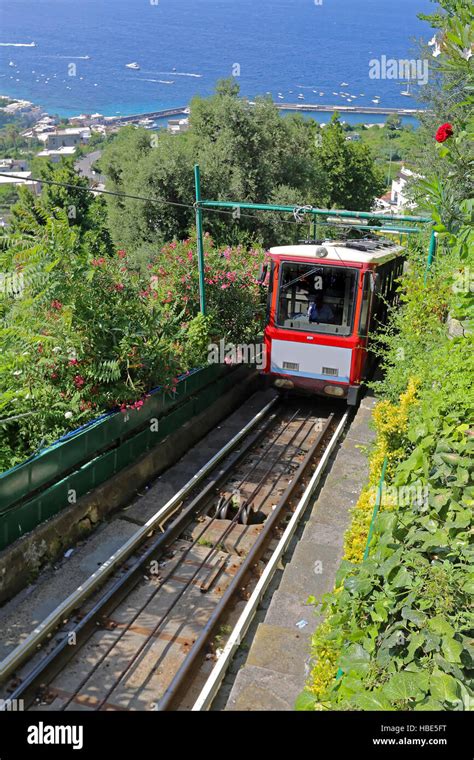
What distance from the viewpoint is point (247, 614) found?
24.7ft

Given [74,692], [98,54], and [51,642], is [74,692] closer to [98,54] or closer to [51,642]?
[51,642]

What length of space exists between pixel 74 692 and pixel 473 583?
4181 mm

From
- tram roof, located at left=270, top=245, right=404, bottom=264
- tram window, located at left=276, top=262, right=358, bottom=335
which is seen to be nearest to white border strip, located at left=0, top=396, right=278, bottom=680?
tram window, located at left=276, top=262, right=358, bottom=335

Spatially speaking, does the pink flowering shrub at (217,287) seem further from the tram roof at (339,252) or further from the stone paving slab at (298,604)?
the stone paving slab at (298,604)

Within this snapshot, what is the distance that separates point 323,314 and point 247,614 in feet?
24.0

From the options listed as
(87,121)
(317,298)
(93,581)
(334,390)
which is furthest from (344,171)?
(87,121)

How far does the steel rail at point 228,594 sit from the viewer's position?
6410mm

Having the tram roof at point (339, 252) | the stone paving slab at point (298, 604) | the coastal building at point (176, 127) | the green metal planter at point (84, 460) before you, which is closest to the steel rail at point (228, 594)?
the stone paving slab at point (298, 604)

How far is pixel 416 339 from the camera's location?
410 inches

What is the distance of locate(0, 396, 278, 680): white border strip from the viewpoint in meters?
6.72

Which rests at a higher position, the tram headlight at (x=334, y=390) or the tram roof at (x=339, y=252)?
the tram roof at (x=339, y=252)

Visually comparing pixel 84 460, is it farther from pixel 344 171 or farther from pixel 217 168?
pixel 344 171

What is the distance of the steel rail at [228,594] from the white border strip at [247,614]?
0.22 meters
